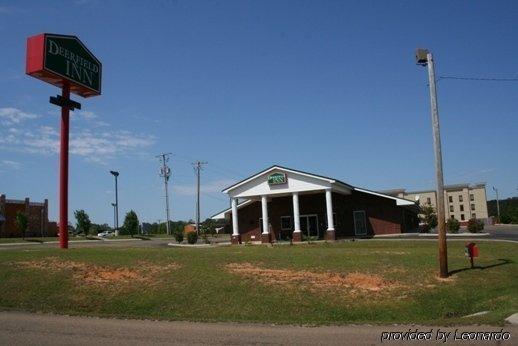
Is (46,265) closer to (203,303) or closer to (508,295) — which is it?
(203,303)

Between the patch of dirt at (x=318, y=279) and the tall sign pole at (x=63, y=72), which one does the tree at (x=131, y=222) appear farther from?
the patch of dirt at (x=318, y=279)

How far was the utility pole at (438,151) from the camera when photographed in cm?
1569

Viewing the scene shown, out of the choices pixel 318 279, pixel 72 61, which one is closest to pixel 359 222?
pixel 72 61

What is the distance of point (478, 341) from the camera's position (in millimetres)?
8406

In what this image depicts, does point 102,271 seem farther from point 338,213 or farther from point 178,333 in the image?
point 338,213

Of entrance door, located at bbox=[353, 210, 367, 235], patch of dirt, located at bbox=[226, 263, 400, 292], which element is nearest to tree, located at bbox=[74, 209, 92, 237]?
entrance door, located at bbox=[353, 210, 367, 235]

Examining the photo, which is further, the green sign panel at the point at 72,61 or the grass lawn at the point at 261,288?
the green sign panel at the point at 72,61

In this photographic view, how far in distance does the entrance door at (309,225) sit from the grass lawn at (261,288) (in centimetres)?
2253

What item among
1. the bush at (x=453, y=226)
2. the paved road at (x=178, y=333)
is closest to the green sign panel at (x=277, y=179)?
the bush at (x=453, y=226)

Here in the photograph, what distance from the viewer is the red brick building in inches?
1460

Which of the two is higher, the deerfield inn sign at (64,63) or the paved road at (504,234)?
the deerfield inn sign at (64,63)

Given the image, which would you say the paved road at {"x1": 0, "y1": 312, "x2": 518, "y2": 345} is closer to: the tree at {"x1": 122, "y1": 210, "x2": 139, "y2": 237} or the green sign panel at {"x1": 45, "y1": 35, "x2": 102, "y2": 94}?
the green sign panel at {"x1": 45, "y1": 35, "x2": 102, "y2": 94}

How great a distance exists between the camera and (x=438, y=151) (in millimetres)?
16391

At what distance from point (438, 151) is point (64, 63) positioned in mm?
16805
